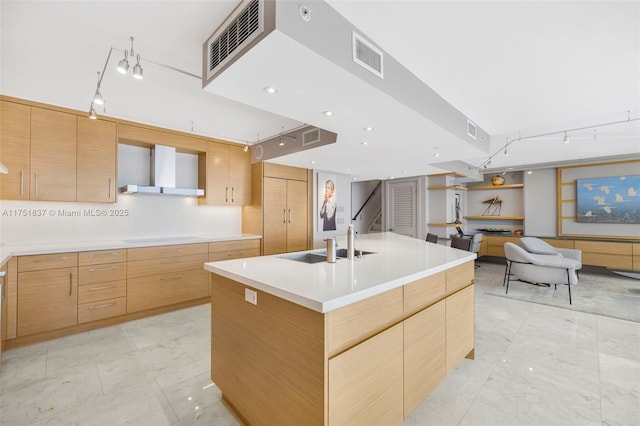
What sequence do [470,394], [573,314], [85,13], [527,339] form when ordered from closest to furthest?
1. [85,13]
2. [470,394]
3. [527,339]
4. [573,314]

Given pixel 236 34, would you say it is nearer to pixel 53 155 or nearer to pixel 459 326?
pixel 459 326

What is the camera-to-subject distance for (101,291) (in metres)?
3.20

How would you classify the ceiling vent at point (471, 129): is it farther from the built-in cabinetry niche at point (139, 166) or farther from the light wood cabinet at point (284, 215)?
the built-in cabinetry niche at point (139, 166)

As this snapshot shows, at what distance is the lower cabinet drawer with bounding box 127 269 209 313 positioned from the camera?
3428 millimetres

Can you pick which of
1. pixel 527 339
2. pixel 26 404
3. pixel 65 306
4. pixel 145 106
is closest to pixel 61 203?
pixel 65 306

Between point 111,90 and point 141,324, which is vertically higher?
point 111,90

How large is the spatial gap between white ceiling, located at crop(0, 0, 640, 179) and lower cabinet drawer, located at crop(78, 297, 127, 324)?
88.9 inches

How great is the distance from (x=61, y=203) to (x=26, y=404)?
7.87 ft

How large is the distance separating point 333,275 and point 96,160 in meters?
3.46

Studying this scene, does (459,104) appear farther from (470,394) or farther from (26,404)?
(26,404)

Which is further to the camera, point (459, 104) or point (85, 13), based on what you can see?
point (459, 104)

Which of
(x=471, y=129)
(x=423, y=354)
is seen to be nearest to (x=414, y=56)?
(x=471, y=129)

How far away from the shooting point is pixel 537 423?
175 cm

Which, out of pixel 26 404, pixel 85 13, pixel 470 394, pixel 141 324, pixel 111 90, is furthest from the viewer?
pixel 141 324
